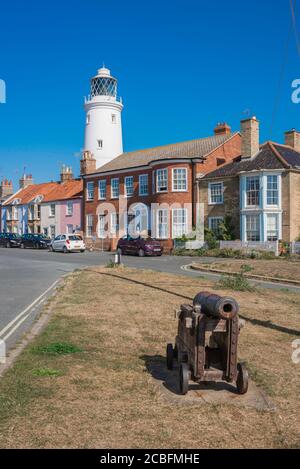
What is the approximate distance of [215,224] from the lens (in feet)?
124

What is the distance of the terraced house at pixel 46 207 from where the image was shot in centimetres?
5309

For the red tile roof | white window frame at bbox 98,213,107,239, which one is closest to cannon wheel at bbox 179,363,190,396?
white window frame at bbox 98,213,107,239

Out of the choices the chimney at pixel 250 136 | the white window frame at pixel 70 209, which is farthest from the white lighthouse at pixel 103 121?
the chimney at pixel 250 136

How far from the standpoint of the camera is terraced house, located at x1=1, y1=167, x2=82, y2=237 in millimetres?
53094

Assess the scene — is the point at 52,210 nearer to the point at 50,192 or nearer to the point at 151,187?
the point at 50,192

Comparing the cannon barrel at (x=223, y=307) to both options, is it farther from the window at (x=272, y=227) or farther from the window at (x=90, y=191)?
the window at (x=90, y=191)

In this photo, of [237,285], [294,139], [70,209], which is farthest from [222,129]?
[237,285]

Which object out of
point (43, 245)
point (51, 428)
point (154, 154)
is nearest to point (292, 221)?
point (154, 154)

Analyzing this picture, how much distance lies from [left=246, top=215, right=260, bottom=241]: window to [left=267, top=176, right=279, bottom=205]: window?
4.81 feet

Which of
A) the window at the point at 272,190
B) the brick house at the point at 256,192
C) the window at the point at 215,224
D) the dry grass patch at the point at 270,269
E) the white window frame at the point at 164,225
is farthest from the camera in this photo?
the white window frame at the point at 164,225

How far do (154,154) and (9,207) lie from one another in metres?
27.2

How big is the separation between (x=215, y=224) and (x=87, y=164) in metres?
18.0

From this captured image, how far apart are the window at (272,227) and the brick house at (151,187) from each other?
6.91 m
